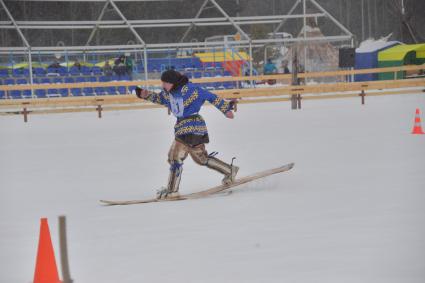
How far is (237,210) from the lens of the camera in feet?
24.7

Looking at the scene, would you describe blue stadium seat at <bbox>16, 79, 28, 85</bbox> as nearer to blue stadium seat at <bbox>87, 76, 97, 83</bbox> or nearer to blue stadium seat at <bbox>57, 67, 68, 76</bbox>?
blue stadium seat at <bbox>57, 67, 68, 76</bbox>

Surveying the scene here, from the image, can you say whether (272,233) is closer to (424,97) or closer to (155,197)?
(155,197)

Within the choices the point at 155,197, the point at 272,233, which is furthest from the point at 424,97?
the point at 272,233

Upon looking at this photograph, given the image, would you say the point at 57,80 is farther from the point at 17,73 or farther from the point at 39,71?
the point at 17,73

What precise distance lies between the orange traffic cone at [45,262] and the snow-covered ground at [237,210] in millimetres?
442

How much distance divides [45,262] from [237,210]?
10.4 ft

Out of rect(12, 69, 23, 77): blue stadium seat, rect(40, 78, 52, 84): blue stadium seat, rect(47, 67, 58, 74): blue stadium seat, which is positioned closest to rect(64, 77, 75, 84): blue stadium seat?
rect(47, 67, 58, 74): blue stadium seat

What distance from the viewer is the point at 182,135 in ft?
28.2

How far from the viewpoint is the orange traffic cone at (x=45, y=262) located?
459cm

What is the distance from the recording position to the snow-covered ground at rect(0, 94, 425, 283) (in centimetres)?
522

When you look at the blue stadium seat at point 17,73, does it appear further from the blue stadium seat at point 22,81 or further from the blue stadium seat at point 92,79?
the blue stadium seat at point 92,79

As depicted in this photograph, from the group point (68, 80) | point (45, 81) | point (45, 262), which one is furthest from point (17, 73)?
point (45, 262)

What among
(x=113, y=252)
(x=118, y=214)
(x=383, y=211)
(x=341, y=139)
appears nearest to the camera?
(x=113, y=252)

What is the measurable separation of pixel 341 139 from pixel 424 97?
12.8 metres
